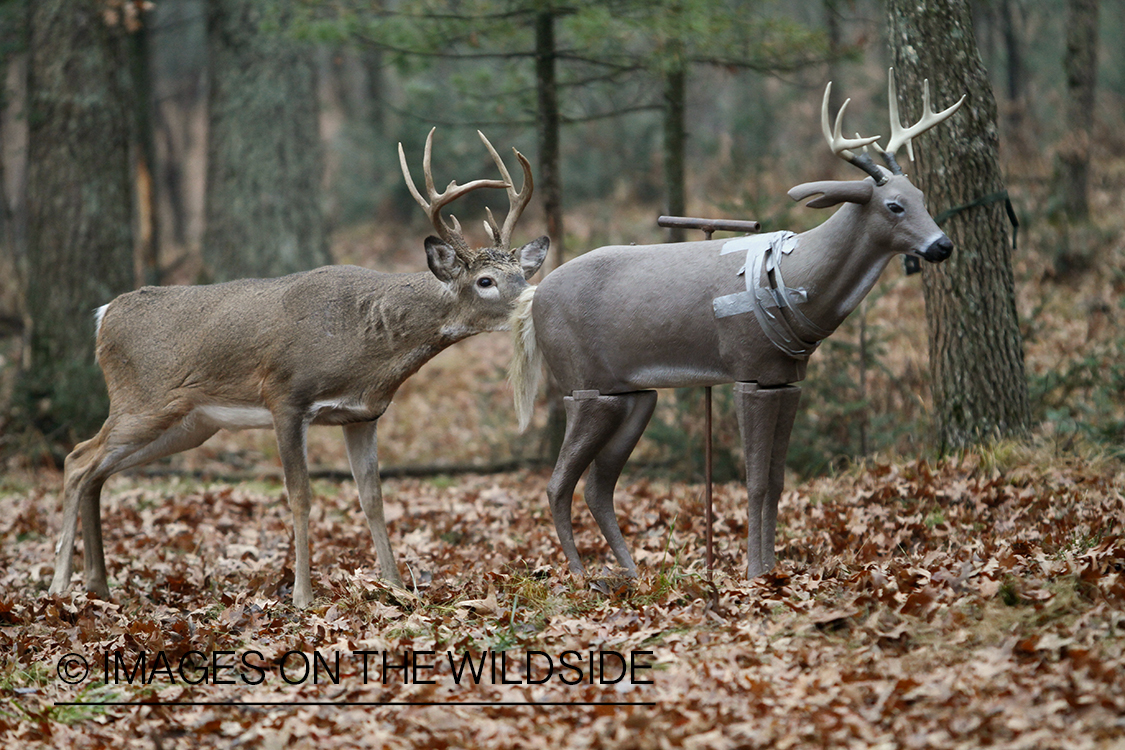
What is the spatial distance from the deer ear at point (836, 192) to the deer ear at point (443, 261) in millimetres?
2106

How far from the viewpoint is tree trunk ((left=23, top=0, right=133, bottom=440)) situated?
11.6 m

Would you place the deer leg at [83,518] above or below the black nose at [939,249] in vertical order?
below

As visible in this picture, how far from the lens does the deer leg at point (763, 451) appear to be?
17.6 feet

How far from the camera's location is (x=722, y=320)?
5355 mm

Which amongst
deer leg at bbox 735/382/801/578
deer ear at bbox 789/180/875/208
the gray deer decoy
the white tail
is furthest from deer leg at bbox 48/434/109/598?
deer ear at bbox 789/180/875/208

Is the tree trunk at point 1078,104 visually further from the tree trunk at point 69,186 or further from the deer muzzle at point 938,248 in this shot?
the tree trunk at point 69,186

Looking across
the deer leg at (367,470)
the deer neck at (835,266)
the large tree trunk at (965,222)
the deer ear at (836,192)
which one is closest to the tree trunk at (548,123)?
the deer leg at (367,470)

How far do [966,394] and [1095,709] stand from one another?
14.7ft

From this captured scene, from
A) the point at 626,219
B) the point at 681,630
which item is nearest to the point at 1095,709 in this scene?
the point at 681,630

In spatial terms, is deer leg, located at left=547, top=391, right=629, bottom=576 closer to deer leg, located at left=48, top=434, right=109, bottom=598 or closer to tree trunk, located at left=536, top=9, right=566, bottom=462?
deer leg, located at left=48, top=434, right=109, bottom=598

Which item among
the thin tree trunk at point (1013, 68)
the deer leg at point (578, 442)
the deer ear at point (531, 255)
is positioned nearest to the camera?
the deer leg at point (578, 442)

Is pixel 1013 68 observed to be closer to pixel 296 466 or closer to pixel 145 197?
pixel 145 197

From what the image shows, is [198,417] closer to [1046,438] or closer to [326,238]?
[1046,438]

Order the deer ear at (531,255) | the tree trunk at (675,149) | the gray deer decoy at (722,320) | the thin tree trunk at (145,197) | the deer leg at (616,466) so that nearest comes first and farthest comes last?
the gray deer decoy at (722,320) < the deer leg at (616,466) < the deer ear at (531,255) < the tree trunk at (675,149) < the thin tree trunk at (145,197)
